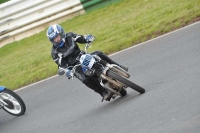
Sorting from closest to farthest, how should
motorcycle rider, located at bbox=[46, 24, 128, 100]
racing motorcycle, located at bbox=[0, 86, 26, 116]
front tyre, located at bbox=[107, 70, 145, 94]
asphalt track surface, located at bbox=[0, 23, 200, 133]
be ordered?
1. asphalt track surface, located at bbox=[0, 23, 200, 133]
2. front tyre, located at bbox=[107, 70, 145, 94]
3. motorcycle rider, located at bbox=[46, 24, 128, 100]
4. racing motorcycle, located at bbox=[0, 86, 26, 116]

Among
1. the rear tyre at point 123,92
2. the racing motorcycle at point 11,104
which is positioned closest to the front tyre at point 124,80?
the rear tyre at point 123,92

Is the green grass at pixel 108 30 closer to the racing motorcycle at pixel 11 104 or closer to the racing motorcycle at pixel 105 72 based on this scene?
the racing motorcycle at pixel 11 104

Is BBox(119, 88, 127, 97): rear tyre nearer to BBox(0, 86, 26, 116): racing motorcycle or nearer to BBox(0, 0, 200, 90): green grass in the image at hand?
BBox(0, 86, 26, 116): racing motorcycle

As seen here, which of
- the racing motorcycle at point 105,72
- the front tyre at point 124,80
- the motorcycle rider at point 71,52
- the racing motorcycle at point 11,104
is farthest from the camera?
the racing motorcycle at point 11,104

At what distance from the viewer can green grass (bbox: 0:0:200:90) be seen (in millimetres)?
14922

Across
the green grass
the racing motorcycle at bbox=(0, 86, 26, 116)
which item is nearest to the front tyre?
the racing motorcycle at bbox=(0, 86, 26, 116)

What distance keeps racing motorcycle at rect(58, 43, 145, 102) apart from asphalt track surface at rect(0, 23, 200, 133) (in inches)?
10.9

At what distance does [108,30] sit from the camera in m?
17.0

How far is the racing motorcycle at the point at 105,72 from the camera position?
9841 millimetres

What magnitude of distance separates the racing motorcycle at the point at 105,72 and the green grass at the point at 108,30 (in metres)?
4.54

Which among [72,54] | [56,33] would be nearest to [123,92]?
[72,54]

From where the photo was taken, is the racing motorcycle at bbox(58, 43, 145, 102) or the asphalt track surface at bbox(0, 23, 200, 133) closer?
the asphalt track surface at bbox(0, 23, 200, 133)

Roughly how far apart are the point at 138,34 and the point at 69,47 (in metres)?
4.94

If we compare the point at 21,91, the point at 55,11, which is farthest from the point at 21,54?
the point at 21,91
